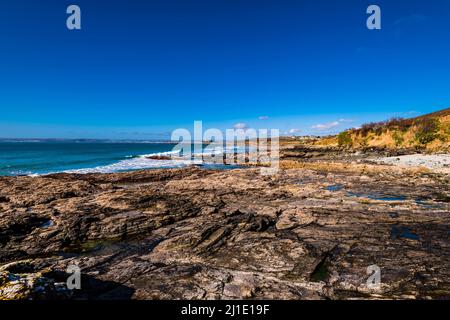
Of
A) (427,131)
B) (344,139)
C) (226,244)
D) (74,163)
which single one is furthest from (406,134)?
(74,163)

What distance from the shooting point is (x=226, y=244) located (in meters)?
10.5

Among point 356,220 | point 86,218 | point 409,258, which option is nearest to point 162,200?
point 86,218

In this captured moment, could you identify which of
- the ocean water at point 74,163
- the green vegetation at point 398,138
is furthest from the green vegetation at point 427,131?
the ocean water at point 74,163

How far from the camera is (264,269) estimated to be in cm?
842

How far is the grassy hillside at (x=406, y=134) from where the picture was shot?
48.9m

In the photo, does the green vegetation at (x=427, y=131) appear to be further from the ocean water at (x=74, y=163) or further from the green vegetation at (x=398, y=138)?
the ocean water at (x=74, y=163)

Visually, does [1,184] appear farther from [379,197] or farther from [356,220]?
[379,197]

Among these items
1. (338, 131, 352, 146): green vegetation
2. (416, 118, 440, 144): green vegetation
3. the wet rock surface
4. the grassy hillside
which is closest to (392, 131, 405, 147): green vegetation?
the grassy hillside

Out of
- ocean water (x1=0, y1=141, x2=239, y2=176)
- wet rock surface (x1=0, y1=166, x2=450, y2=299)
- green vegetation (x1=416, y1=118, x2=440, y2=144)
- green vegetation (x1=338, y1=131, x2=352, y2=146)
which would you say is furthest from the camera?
green vegetation (x1=338, y1=131, x2=352, y2=146)

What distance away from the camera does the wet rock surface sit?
7.08m

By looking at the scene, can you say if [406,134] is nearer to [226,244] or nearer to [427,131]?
[427,131]

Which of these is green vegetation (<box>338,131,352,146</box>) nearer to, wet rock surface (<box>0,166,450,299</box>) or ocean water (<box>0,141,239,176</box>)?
ocean water (<box>0,141,239,176</box>)
